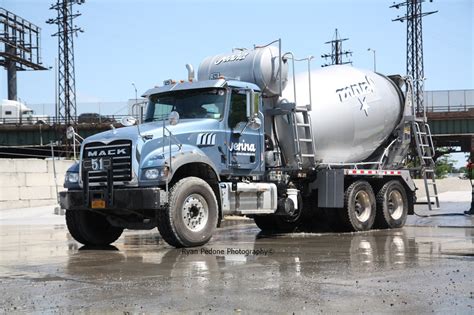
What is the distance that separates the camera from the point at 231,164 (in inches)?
511

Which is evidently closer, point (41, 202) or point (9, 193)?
point (9, 193)

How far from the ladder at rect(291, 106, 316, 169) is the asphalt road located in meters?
1.74

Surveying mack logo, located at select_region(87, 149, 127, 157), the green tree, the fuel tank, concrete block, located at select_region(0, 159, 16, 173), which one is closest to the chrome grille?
mack logo, located at select_region(87, 149, 127, 157)

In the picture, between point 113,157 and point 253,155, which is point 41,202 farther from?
point 113,157

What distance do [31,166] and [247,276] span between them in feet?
56.9

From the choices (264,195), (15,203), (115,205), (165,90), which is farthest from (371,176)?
(15,203)

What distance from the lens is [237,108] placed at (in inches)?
515

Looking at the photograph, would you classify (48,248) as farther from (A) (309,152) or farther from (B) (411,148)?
(B) (411,148)

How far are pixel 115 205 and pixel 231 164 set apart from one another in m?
2.51

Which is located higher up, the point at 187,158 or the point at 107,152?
the point at 107,152

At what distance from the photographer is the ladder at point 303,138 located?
14430 millimetres

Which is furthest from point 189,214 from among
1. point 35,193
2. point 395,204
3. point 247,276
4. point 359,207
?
point 35,193

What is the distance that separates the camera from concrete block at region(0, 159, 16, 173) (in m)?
23.0

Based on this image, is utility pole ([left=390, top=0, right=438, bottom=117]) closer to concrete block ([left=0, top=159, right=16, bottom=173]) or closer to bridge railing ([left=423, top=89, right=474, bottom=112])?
bridge railing ([left=423, top=89, right=474, bottom=112])
